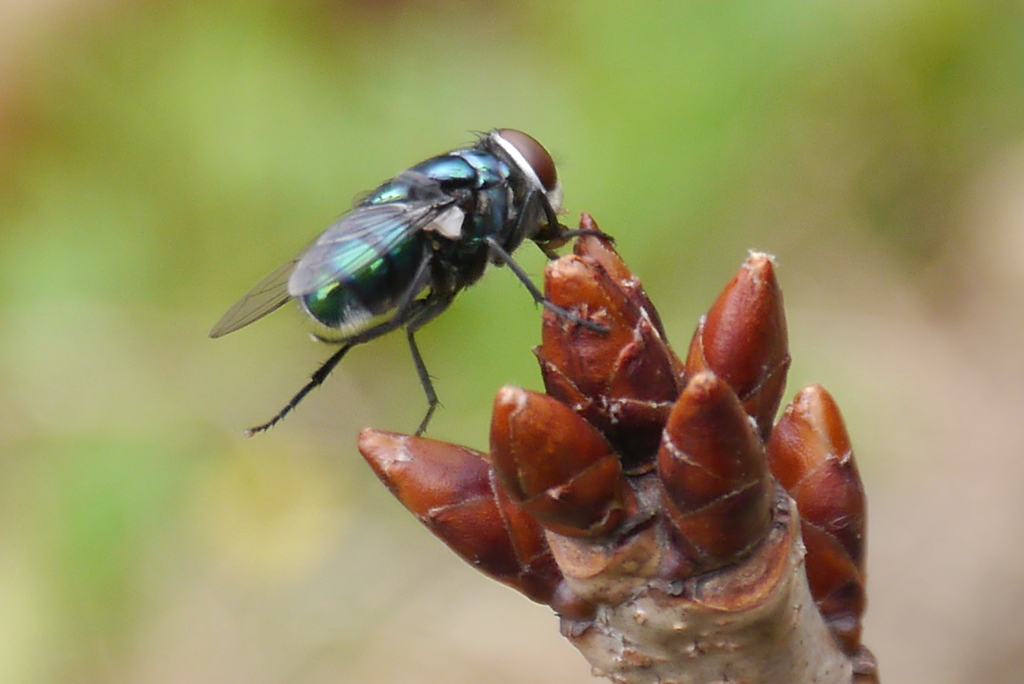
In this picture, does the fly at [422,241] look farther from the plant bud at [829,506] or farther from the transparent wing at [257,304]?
the plant bud at [829,506]

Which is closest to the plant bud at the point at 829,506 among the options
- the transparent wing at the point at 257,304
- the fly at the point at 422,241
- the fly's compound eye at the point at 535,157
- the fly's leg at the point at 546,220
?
the fly at the point at 422,241

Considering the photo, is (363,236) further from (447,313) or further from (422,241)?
(447,313)

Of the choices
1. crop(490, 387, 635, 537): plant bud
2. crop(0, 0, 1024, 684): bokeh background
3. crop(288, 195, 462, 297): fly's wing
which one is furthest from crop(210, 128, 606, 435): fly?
crop(490, 387, 635, 537): plant bud

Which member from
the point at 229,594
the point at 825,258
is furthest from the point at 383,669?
the point at 825,258

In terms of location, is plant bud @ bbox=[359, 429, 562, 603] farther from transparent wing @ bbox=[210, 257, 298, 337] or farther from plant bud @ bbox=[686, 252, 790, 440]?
transparent wing @ bbox=[210, 257, 298, 337]

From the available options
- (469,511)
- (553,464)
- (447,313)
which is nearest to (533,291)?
(469,511)

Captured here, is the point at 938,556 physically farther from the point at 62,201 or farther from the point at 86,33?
the point at 86,33
